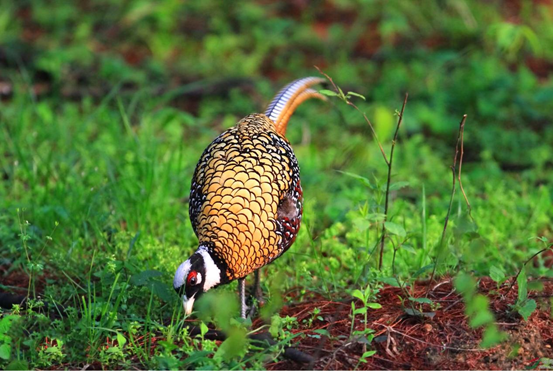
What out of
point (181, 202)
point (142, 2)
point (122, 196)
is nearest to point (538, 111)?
point (181, 202)

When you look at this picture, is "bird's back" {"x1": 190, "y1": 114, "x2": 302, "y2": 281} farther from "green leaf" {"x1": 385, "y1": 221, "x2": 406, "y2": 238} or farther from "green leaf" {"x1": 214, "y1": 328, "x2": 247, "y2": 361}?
"green leaf" {"x1": 385, "y1": 221, "x2": 406, "y2": 238}

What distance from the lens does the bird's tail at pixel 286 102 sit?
14.7 feet

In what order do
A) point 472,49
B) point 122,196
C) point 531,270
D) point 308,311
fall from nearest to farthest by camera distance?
point 308,311 < point 531,270 < point 122,196 < point 472,49

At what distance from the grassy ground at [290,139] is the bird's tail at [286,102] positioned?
0.30 m

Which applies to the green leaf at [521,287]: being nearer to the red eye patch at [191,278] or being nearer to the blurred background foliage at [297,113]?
the blurred background foliage at [297,113]

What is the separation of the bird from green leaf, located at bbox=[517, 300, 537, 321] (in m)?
1.20

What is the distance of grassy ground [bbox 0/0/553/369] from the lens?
11.8 feet

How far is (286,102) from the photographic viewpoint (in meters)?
4.55

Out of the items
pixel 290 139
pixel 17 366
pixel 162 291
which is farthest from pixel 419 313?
pixel 290 139

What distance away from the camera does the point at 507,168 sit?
657cm

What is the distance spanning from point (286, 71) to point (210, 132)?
78.6 inches

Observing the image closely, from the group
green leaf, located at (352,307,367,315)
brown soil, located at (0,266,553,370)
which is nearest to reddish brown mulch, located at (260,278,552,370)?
brown soil, located at (0,266,553,370)

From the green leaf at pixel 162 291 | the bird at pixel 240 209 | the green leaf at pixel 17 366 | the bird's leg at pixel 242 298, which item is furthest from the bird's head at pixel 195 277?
the green leaf at pixel 17 366

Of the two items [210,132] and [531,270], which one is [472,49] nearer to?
[210,132]
